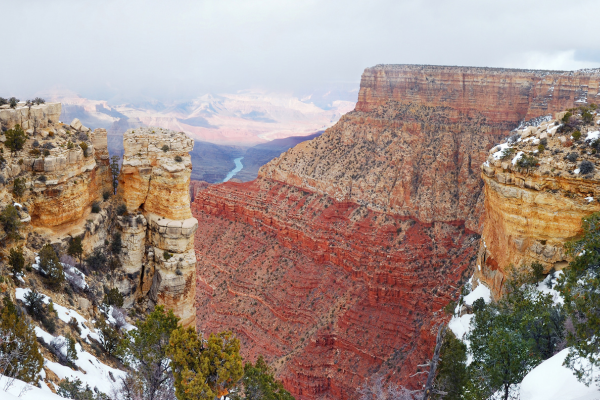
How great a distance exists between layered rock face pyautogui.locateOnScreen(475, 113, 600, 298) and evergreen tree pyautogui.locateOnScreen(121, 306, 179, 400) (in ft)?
66.6

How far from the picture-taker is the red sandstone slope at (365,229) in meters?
47.5

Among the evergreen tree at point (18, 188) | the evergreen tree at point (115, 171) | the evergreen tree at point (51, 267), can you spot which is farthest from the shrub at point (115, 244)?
the evergreen tree at point (18, 188)

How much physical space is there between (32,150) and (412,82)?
66.0 metres

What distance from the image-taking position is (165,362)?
16.2 meters

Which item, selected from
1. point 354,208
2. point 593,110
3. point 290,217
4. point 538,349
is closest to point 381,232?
point 354,208

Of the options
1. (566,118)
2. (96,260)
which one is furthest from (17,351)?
(566,118)

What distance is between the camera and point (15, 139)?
1844 cm

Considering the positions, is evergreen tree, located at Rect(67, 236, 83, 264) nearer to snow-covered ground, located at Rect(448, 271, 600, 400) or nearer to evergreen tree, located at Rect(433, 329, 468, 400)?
evergreen tree, located at Rect(433, 329, 468, 400)

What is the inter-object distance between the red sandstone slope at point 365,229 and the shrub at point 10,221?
3419 centimetres

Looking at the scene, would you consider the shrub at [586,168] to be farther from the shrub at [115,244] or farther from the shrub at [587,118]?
the shrub at [115,244]

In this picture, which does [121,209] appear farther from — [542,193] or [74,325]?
[542,193]

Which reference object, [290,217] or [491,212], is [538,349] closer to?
[491,212]

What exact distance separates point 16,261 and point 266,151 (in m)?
168

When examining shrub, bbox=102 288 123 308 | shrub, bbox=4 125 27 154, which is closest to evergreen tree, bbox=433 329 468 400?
shrub, bbox=102 288 123 308
